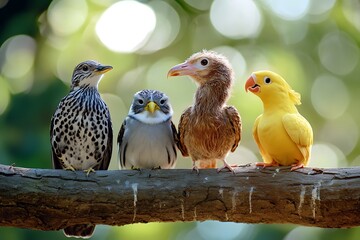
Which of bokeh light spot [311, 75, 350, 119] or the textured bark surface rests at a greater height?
bokeh light spot [311, 75, 350, 119]

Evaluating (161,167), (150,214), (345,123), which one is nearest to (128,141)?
(161,167)

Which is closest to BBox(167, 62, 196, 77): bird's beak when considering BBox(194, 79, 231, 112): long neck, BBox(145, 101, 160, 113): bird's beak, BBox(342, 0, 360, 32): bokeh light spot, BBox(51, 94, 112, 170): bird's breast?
BBox(194, 79, 231, 112): long neck

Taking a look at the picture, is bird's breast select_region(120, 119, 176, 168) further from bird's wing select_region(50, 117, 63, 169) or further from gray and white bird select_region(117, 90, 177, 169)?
bird's wing select_region(50, 117, 63, 169)

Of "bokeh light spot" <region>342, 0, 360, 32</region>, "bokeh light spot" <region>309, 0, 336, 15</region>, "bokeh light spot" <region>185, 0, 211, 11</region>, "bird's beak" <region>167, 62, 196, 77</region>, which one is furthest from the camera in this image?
"bokeh light spot" <region>185, 0, 211, 11</region>

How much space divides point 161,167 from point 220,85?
74 cm

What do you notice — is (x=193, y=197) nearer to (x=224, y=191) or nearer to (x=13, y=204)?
(x=224, y=191)

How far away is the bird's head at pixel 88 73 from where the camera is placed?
709cm

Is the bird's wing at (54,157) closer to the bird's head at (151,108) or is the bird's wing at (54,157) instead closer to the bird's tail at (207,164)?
the bird's head at (151,108)

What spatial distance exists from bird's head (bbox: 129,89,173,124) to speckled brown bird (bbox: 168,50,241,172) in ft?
0.95

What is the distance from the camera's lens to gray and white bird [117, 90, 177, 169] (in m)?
6.81

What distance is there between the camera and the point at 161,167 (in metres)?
6.86

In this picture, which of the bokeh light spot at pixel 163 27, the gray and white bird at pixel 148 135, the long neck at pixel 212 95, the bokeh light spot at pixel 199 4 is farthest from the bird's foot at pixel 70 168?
the bokeh light spot at pixel 199 4

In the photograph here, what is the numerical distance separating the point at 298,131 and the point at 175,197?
0.87 m

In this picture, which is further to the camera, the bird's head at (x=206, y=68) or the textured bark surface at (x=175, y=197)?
the bird's head at (x=206, y=68)
